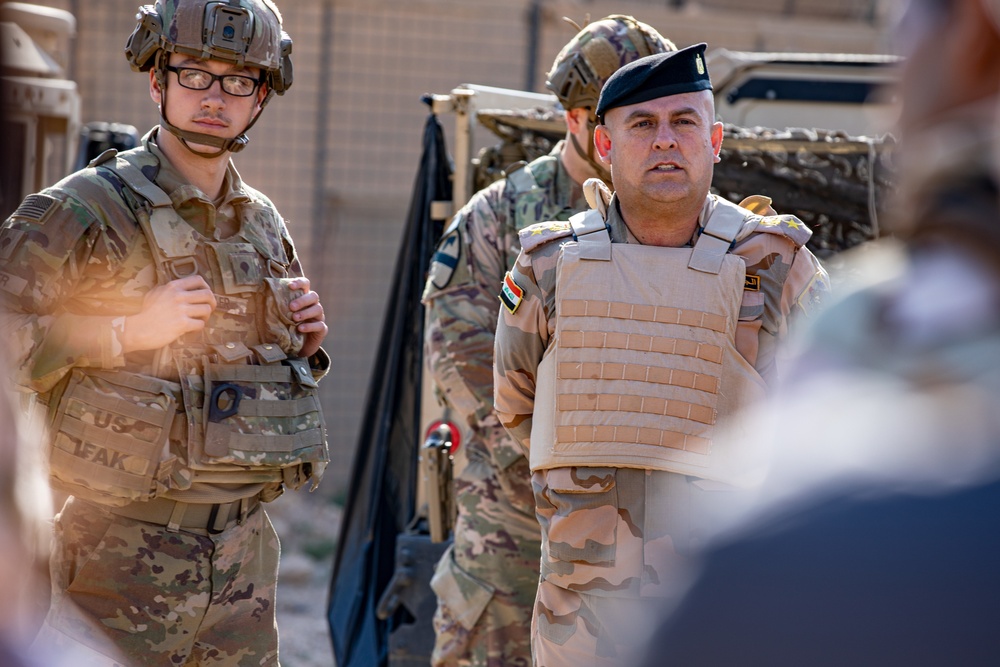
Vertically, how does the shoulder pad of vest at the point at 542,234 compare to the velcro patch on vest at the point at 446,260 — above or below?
above

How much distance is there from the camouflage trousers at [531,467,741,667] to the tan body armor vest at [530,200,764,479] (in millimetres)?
50

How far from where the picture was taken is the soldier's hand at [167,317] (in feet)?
10.2

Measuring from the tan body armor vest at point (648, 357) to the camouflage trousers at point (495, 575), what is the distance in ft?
3.73

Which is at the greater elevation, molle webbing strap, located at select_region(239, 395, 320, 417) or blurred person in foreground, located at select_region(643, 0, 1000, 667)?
blurred person in foreground, located at select_region(643, 0, 1000, 667)

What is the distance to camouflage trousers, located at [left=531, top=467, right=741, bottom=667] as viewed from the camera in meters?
2.94

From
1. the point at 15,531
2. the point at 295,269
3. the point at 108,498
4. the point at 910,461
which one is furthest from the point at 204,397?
the point at 910,461

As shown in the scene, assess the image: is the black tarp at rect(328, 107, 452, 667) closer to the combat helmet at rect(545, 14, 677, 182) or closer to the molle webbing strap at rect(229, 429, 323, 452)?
the combat helmet at rect(545, 14, 677, 182)

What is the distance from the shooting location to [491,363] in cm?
418

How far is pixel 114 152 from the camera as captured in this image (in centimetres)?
333

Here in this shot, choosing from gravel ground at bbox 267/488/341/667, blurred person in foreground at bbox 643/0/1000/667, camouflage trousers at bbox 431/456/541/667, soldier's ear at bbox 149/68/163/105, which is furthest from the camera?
gravel ground at bbox 267/488/341/667

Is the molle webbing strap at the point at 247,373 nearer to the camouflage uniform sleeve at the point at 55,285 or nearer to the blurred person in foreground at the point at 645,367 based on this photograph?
the camouflage uniform sleeve at the point at 55,285

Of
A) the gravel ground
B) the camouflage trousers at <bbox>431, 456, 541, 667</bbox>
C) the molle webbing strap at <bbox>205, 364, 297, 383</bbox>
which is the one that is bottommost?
the gravel ground

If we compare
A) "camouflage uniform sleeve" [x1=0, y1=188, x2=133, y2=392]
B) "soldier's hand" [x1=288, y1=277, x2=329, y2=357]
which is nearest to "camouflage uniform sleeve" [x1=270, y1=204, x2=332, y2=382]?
"soldier's hand" [x1=288, y1=277, x2=329, y2=357]

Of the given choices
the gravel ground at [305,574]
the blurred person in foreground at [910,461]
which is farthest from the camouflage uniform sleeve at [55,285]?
the gravel ground at [305,574]
